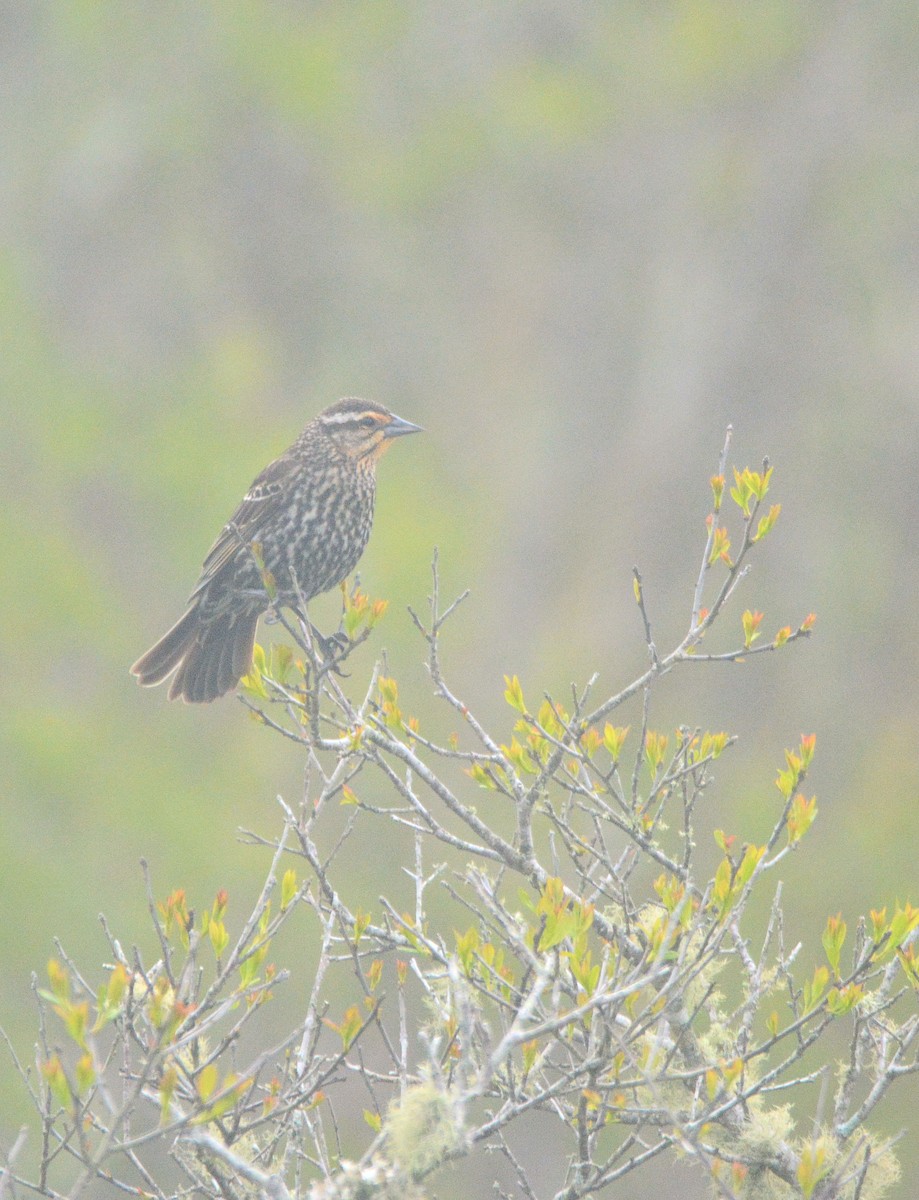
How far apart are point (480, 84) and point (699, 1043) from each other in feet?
41.0

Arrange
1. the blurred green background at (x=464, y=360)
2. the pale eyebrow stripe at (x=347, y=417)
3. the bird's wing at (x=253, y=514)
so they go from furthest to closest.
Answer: the blurred green background at (x=464, y=360) < the pale eyebrow stripe at (x=347, y=417) < the bird's wing at (x=253, y=514)

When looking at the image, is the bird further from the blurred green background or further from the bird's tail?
the blurred green background

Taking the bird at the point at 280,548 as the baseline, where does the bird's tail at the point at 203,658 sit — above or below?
below

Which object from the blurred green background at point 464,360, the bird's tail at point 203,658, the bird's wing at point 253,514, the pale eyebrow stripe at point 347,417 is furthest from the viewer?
the blurred green background at point 464,360

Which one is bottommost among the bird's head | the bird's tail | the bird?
the bird's tail

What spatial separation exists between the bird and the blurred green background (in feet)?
22.0

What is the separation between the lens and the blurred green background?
12.2m

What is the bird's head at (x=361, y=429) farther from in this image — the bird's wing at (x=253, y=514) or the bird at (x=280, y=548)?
the bird's wing at (x=253, y=514)

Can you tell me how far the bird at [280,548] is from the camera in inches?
210

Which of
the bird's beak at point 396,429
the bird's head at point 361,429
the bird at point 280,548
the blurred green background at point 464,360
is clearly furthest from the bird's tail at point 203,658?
the blurred green background at point 464,360

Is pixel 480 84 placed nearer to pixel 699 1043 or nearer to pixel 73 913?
pixel 73 913

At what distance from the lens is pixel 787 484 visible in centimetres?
1224

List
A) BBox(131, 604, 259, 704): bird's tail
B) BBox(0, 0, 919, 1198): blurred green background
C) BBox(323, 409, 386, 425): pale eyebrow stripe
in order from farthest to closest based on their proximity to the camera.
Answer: BBox(0, 0, 919, 1198): blurred green background, BBox(323, 409, 386, 425): pale eyebrow stripe, BBox(131, 604, 259, 704): bird's tail

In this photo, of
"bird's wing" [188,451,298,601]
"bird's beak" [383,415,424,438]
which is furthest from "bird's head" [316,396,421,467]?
"bird's wing" [188,451,298,601]
